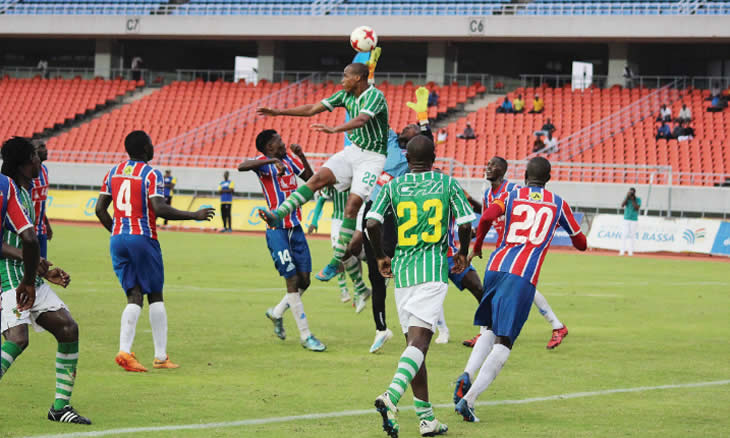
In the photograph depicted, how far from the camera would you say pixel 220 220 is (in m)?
35.0

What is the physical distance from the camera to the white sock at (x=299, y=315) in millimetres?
10609

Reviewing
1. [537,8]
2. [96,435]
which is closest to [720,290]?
[96,435]

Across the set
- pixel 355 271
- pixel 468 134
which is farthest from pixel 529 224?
pixel 468 134

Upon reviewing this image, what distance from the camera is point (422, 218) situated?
6.95 meters

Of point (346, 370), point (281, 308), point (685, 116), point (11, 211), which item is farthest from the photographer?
point (685, 116)

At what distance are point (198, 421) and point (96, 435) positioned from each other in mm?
760

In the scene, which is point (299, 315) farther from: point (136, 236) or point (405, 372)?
point (405, 372)

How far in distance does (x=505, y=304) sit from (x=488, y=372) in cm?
55

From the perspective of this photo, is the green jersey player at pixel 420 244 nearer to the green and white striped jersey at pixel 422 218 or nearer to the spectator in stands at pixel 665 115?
the green and white striped jersey at pixel 422 218

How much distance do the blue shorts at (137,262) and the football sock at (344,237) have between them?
80.2 inches

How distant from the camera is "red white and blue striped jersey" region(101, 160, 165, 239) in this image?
9.02 metres

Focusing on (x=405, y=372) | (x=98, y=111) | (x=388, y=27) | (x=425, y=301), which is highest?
(x=388, y=27)

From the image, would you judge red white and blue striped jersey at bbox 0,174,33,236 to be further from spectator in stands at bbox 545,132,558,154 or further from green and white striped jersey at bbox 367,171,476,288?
spectator in stands at bbox 545,132,558,154

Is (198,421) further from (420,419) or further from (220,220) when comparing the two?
(220,220)
